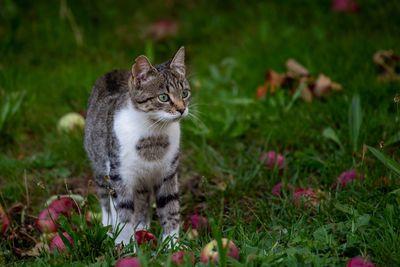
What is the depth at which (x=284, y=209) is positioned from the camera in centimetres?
336

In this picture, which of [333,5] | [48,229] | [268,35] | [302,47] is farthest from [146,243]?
[333,5]

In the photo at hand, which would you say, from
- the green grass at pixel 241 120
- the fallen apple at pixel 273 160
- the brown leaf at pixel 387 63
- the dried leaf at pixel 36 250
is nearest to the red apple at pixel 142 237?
the green grass at pixel 241 120

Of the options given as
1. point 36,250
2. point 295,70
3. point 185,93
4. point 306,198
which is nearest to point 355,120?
point 306,198

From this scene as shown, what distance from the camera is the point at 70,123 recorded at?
14.6 feet

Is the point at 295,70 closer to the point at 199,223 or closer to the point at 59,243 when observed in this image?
the point at 199,223

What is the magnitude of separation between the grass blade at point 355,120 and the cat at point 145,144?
1.15 metres

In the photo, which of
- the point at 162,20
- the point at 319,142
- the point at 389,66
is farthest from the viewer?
the point at 162,20

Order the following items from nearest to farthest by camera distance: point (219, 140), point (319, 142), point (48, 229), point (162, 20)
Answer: point (48, 229)
point (319, 142)
point (219, 140)
point (162, 20)

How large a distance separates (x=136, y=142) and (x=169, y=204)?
40 centimetres

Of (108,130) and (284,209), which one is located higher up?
(108,130)

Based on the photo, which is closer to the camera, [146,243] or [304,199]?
[146,243]

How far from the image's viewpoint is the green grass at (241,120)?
2893mm

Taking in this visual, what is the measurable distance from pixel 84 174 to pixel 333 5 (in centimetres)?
309

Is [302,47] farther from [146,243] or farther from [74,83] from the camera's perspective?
[146,243]
